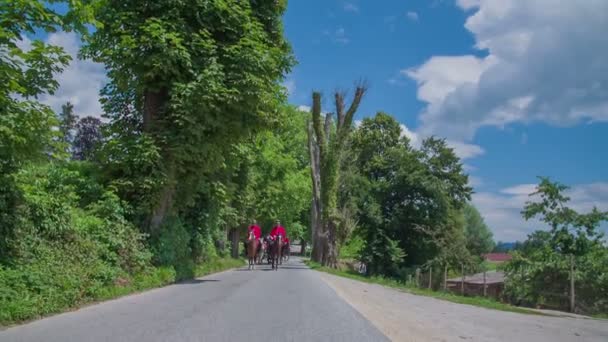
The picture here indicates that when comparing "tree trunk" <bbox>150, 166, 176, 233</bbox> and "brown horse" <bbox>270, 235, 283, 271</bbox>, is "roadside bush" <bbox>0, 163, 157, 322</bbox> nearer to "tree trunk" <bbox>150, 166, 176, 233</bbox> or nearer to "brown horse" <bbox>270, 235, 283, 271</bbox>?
"tree trunk" <bbox>150, 166, 176, 233</bbox>

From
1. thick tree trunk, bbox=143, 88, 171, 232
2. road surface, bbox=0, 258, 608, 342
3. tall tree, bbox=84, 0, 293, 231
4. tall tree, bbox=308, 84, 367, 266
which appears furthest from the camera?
tall tree, bbox=308, 84, 367, 266

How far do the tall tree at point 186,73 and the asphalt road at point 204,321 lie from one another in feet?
15.7

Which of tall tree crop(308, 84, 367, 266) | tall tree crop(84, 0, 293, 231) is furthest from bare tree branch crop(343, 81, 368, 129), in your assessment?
tall tree crop(84, 0, 293, 231)

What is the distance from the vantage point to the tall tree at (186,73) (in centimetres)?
1391

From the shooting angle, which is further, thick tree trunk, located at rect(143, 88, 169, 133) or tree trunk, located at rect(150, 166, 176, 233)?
thick tree trunk, located at rect(143, 88, 169, 133)

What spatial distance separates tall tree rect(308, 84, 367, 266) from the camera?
33.9 meters

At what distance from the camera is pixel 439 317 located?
10.5m

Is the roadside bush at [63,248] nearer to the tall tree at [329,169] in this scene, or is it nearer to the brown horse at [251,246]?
the brown horse at [251,246]

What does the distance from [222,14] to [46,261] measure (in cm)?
922

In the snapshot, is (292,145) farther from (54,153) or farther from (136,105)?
(54,153)

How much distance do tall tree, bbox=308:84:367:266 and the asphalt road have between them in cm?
2286

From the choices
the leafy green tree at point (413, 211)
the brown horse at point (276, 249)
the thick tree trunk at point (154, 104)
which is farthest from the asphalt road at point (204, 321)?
the leafy green tree at point (413, 211)

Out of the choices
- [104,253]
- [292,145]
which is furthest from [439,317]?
[292,145]

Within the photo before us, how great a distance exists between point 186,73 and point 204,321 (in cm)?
875
